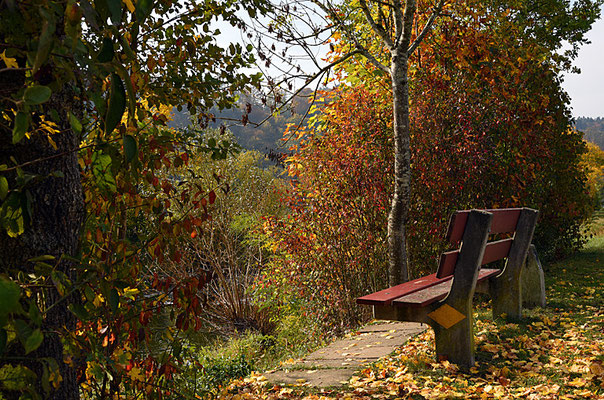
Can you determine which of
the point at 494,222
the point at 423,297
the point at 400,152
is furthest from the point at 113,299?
the point at 400,152

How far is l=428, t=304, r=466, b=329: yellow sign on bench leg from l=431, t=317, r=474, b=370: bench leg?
0.05 metres

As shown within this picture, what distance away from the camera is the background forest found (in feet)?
4.27

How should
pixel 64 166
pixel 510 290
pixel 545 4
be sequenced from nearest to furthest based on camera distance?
pixel 64 166 → pixel 510 290 → pixel 545 4

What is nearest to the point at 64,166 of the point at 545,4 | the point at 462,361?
the point at 462,361

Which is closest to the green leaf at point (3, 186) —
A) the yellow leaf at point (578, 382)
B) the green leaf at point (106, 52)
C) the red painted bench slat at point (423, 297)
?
the green leaf at point (106, 52)

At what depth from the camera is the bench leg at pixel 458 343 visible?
12.3 feet

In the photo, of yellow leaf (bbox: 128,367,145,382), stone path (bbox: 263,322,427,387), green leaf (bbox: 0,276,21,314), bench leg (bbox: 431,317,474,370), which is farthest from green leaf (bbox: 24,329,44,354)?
bench leg (bbox: 431,317,474,370)

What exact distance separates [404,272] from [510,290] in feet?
4.72

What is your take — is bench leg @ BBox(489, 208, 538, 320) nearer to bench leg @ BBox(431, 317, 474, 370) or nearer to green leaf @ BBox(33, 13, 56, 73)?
bench leg @ BBox(431, 317, 474, 370)

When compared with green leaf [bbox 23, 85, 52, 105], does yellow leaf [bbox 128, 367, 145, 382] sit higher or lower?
lower

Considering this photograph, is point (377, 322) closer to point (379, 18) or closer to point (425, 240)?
point (425, 240)

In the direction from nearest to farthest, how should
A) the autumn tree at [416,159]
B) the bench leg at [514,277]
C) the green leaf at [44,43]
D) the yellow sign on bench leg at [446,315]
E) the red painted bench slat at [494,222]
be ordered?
1. the green leaf at [44,43]
2. the red painted bench slat at [494,222]
3. the yellow sign on bench leg at [446,315]
4. the bench leg at [514,277]
5. the autumn tree at [416,159]

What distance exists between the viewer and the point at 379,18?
6676mm

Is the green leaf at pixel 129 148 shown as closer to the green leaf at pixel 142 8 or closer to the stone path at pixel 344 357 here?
the green leaf at pixel 142 8
